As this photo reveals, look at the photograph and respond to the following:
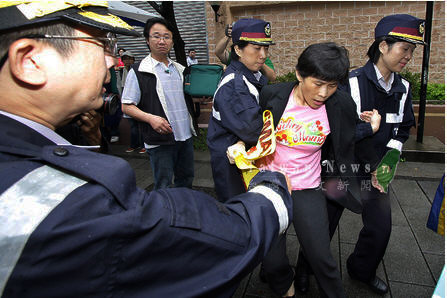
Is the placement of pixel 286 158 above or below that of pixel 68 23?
below

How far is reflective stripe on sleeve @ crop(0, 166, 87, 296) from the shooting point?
0.59 meters

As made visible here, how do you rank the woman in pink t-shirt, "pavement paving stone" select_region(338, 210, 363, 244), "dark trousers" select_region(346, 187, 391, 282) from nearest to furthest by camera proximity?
1. the woman in pink t-shirt
2. "dark trousers" select_region(346, 187, 391, 282)
3. "pavement paving stone" select_region(338, 210, 363, 244)

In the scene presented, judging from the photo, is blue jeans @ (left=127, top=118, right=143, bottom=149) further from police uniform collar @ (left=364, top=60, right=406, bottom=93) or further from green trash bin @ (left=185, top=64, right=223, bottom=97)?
police uniform collar @ (left=364, top=60, right=406, bottom=93)

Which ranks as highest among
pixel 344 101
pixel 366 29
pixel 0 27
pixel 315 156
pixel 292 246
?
pixel 366 29

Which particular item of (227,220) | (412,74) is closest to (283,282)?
(227,220)

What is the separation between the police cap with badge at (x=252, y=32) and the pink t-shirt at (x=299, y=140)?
0.70m

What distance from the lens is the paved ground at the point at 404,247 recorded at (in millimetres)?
2465

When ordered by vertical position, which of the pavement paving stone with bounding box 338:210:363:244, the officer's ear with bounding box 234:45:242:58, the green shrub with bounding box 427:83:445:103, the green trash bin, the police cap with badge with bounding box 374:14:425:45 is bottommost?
the pavement paving stone with bounding box 338:210:363:244

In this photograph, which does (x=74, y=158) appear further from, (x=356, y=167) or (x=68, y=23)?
(x=356, y=167)

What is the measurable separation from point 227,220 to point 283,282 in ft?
5.47

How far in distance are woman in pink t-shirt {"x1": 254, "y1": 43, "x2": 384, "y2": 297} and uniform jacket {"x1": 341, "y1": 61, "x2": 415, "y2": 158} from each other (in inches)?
10.3

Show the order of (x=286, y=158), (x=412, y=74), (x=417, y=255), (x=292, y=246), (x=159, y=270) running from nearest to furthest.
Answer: (x=159, y=270) < (x=286, y=158) < (x=417, y=255) < (x=292, y=246) < (x=412, y=74)

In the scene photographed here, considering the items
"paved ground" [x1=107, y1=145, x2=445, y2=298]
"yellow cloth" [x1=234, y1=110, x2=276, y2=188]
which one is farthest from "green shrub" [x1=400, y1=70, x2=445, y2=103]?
"yellow cloth" [x1=234, y1=110, x2=276, y2=188]

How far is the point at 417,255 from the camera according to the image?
2816 millimetres
